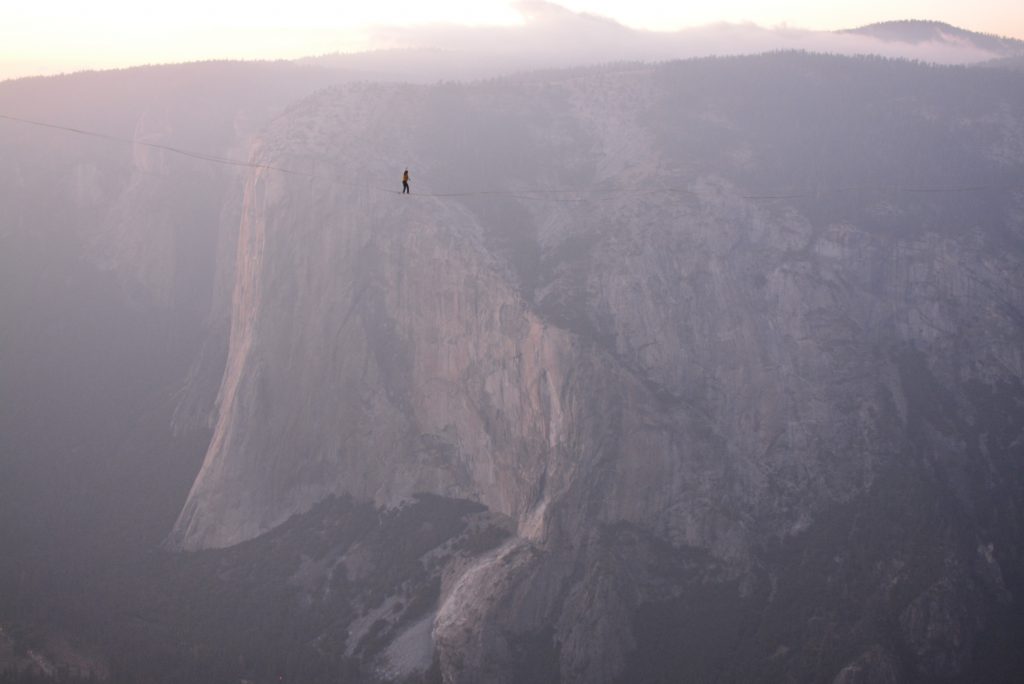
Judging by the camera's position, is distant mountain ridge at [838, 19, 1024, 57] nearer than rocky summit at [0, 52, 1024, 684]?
No

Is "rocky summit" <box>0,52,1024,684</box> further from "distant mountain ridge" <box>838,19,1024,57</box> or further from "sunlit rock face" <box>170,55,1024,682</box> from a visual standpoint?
"distant mountain ridge" <box>838,19,1024,57</box>

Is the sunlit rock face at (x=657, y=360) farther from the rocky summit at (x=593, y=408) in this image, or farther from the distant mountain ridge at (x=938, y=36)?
the distant mountain ridge at (x=938, y=36)

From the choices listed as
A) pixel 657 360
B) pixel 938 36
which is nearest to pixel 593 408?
pixel 657 360

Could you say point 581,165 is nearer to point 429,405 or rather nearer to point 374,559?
point 429,405

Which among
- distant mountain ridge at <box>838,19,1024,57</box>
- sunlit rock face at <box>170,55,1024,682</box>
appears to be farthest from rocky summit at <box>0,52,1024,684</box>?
distant mountain ridge at <box>838,19,1024,57</box>

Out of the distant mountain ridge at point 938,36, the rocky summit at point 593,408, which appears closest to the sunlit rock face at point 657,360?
the rocky summit at point 593,408
